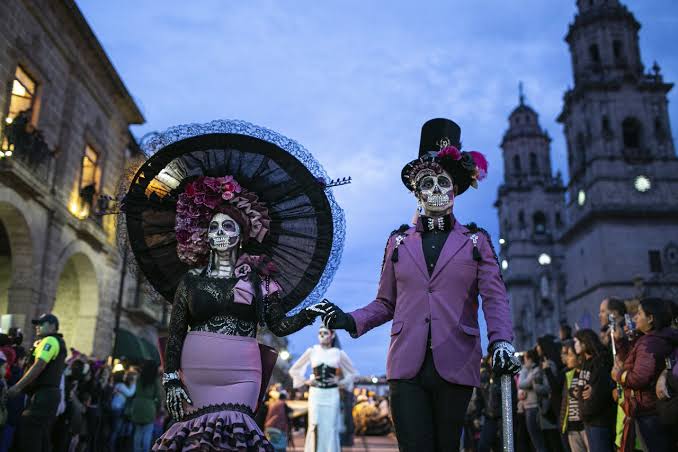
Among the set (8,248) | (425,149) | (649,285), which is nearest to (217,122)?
(425,149)

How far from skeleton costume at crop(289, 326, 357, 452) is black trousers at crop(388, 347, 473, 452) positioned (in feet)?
16.9

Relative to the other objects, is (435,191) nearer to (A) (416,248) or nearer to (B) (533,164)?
(A) (416,248)


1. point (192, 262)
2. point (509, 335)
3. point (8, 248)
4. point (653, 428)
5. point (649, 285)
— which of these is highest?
point (649, 285)

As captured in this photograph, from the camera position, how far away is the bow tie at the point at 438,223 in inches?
170

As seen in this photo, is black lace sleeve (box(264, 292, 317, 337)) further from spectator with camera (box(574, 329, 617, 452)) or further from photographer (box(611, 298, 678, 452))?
spectator with camera (box(574, 329, 617, 452))

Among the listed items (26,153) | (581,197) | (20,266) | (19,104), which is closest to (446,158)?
(26,153)

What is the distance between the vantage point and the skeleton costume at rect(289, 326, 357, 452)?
8.62 meters

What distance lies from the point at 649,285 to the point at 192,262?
154ft

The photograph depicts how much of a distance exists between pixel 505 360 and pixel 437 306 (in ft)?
1.72

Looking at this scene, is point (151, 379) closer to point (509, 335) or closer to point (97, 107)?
point (509, 335)

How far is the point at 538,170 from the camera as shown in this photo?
7956cm

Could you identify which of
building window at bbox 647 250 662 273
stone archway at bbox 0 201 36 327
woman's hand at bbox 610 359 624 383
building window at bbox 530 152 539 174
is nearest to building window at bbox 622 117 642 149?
building window at bbox 647 250 662 273

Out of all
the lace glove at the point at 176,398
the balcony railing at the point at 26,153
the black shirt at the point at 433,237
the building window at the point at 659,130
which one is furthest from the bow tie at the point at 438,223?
the building window at the point at 659,130

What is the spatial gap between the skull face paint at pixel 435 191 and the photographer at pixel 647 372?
2965 millimetres
